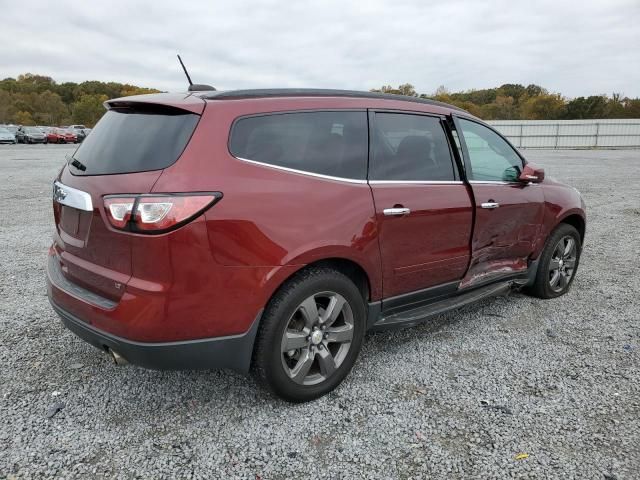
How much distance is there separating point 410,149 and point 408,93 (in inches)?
1638

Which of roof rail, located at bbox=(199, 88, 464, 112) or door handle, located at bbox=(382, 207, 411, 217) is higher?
roof rail, located at bbox=(199, 88, 464, 112)

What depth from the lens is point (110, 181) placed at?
2523 millimetres

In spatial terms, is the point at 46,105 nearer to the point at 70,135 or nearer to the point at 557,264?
the point at 70,135

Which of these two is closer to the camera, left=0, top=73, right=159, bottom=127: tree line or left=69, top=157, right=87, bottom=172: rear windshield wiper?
left=69, top=157, right=87, bottom=172: rear windshield wiper

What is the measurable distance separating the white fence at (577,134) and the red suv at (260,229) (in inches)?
1536

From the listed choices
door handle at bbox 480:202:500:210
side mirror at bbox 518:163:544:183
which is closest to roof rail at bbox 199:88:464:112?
door handle at bbox 480:202:500:210

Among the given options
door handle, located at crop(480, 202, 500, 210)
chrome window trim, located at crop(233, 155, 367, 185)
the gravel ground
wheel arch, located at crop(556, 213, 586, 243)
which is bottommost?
the gravel ground

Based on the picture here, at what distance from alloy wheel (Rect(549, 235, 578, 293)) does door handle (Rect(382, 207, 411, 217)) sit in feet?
7.26

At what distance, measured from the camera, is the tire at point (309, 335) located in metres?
2.70

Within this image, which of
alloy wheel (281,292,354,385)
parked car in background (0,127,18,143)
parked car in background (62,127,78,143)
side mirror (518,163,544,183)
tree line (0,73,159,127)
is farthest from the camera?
tree line (0,73,159,127)

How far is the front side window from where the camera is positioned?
12.8 feet

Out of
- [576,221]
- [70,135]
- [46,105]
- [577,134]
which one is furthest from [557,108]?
[46,105]

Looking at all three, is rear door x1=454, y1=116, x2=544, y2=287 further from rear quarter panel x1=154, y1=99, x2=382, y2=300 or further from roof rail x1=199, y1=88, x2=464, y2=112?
rear quarter panel x1=154, y1=99, x2=382, y2=300

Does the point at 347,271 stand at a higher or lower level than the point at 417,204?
lower
